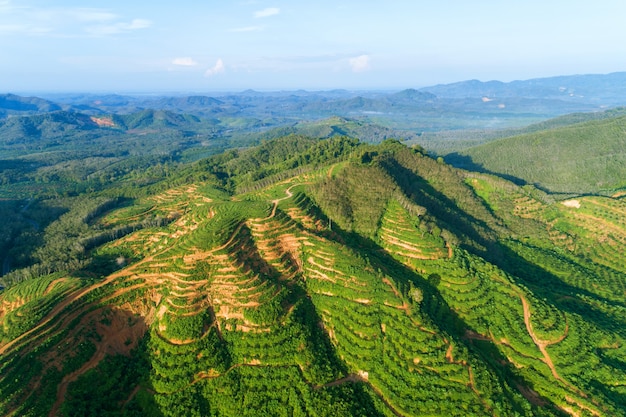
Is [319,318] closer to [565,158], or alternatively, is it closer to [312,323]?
[312,323]

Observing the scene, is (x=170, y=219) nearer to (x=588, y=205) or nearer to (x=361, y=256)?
(x=361, y=256)

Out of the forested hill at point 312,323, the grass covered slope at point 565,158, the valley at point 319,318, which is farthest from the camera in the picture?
the grass covered slope at point 565,158

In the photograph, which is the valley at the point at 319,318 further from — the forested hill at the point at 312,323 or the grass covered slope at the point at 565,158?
the grass covered slope at the point at 565,158

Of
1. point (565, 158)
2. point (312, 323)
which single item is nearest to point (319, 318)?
point (312, 323)

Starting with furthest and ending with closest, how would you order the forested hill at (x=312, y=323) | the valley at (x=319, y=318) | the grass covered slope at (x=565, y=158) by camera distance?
the grass covered slope at (x=565, y=158), the valley at (x=319, y=318), the forested hill at (x=312, y=323)

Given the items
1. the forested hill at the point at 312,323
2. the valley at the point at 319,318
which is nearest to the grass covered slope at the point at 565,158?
the valley at the point at 319,318

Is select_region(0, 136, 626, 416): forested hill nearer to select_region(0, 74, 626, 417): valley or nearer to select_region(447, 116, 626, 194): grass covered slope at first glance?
select_region(0, 74, 626, 417): valley

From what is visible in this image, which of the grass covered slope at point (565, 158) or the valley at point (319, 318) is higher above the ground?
the grass covered slope at point (565, 158)

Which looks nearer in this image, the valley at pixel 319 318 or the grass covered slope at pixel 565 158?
the valley at pixel 319 318
